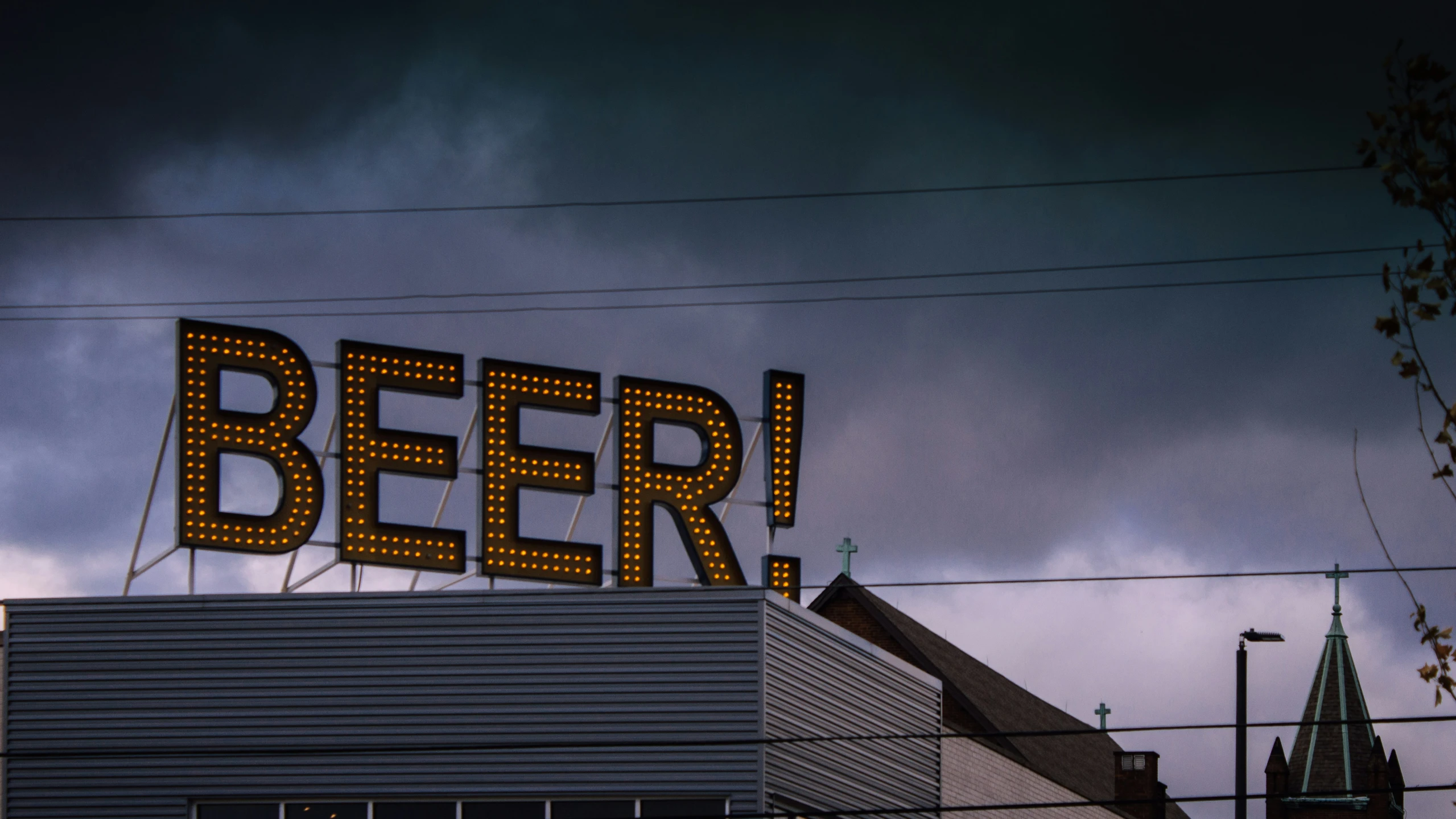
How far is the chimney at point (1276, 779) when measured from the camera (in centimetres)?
6331

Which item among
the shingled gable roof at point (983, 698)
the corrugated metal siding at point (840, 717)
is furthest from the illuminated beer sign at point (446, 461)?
the shingled gable roof at point (983, 698)

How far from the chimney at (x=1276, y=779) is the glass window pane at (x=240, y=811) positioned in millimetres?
48118

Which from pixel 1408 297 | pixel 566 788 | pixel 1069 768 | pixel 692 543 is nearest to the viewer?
pixel 1408 297

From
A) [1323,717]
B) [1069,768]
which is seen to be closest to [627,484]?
[1069,768]

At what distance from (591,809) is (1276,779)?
5157cm

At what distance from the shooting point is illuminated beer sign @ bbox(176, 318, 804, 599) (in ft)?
70.7

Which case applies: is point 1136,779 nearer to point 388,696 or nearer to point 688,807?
point 688,807

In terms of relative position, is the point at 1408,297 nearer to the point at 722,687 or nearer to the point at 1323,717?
the point at 722,687

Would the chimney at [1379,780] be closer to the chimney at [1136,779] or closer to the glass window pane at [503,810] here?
the chimney at [1136,779]

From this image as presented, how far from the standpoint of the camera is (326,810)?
2027cm

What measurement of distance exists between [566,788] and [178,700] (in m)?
4.84

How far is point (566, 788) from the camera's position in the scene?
1989cm

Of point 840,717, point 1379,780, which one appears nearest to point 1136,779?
point 840,717

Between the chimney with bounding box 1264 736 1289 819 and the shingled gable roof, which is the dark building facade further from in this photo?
the chimney with bounding box 1264 736 1289 819
